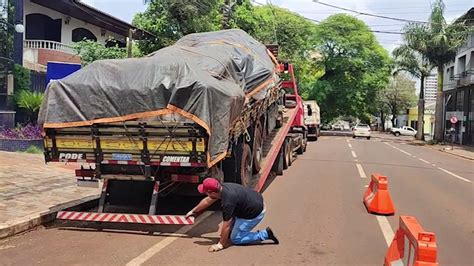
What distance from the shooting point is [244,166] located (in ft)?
30.6

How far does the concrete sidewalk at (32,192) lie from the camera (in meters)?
7.79

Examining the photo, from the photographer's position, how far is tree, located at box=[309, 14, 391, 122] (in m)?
52.3

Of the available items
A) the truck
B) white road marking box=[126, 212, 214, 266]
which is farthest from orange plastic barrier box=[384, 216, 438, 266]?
the truck

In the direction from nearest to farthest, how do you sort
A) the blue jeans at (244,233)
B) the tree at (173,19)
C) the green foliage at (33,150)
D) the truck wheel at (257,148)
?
the blue jeans at (244,233), the truck wheel at (257,148), the green foliage at (33,150), the tree at (173,19)

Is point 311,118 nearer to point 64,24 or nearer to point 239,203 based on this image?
point 64,24

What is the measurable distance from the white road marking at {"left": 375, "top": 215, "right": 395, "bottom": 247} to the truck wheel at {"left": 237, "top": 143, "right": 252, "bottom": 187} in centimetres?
245

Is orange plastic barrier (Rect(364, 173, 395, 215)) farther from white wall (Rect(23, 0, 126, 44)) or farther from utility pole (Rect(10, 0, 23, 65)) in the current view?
white wall (Rect(23, 0, 126, 44))

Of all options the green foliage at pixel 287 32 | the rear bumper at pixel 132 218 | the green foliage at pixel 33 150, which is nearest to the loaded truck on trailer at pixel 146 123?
the rear bumper at pixel 132 218

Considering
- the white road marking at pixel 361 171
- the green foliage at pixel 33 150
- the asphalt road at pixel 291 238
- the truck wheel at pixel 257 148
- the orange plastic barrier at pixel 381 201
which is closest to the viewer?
the asphalt road at pixel 291 238

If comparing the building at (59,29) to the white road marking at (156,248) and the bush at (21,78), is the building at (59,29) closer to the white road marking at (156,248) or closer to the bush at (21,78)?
the bush at (21,78)

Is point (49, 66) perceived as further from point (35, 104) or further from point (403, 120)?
point (403, 120)

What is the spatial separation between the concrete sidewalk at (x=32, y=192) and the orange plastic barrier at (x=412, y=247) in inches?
204

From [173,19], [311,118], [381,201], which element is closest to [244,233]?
[381,201]

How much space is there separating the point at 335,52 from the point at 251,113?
45831 mm
